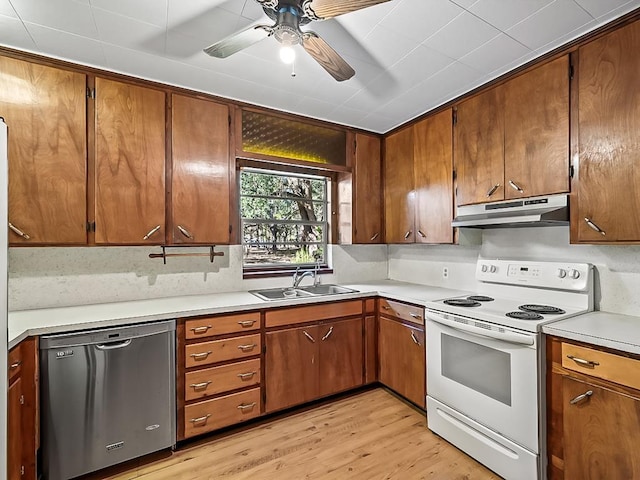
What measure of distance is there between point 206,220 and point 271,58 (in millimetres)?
1221

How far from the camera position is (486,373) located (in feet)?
6.22

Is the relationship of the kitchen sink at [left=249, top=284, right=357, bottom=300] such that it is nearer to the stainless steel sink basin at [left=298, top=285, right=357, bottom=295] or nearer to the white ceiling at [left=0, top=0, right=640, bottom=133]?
the stainless steel sink basin at [left=298, top=285, right=357, bottom=295]

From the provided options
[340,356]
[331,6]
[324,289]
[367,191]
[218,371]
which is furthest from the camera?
[367,191]

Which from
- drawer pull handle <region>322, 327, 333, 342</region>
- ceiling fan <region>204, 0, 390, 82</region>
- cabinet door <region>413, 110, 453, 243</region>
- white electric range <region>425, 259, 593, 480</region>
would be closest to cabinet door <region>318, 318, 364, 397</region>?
drawer pull handle <region>322, 327, 333, 342</region>

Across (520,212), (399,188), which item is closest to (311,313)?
(399,188)

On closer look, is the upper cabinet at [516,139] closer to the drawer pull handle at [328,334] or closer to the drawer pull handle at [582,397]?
the drawer pull handle at [582,397]

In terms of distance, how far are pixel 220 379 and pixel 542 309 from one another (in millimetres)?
2128

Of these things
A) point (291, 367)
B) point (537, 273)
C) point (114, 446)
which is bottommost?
point (114, 446)

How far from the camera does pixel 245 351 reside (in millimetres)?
2244

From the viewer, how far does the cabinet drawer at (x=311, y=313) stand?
2.36m

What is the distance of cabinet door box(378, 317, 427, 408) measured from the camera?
94.7 inches

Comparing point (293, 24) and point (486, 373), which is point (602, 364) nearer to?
point (486, 373)

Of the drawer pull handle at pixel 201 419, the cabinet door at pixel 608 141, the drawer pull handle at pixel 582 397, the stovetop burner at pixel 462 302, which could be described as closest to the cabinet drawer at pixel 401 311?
the stovetop burner at pixel 462 302

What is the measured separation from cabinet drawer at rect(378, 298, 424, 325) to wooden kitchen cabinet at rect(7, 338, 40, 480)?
91.2 inches
